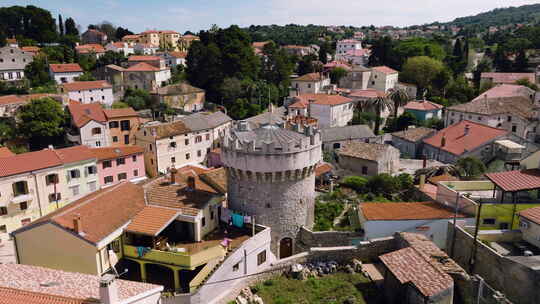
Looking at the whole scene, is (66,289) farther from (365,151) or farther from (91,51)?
(91,51)

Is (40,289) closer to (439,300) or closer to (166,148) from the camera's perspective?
(439,300)

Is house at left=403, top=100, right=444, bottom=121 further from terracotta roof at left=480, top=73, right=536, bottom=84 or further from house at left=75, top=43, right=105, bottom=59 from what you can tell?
house at left=75, top=43, right=105, bottom=59

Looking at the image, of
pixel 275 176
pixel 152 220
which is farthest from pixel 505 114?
pixel 152 220

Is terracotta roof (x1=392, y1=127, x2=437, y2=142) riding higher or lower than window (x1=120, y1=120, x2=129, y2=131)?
lower

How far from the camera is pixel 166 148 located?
50.1 meters

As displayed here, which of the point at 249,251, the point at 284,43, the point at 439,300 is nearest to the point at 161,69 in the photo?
the point at 249,251

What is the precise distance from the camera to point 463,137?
47438mm

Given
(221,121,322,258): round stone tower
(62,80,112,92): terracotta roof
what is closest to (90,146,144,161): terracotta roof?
(221,121,322,258): round stone tower

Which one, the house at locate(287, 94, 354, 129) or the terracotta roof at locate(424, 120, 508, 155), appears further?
the house at locate(287, 94, 354, 129)

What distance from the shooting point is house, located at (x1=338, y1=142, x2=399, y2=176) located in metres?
43.5

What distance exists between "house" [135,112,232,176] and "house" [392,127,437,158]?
942 inches

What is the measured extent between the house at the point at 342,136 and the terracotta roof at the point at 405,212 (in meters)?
25.4

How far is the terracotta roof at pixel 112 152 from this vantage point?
43.4m

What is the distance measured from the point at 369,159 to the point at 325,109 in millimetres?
20615
